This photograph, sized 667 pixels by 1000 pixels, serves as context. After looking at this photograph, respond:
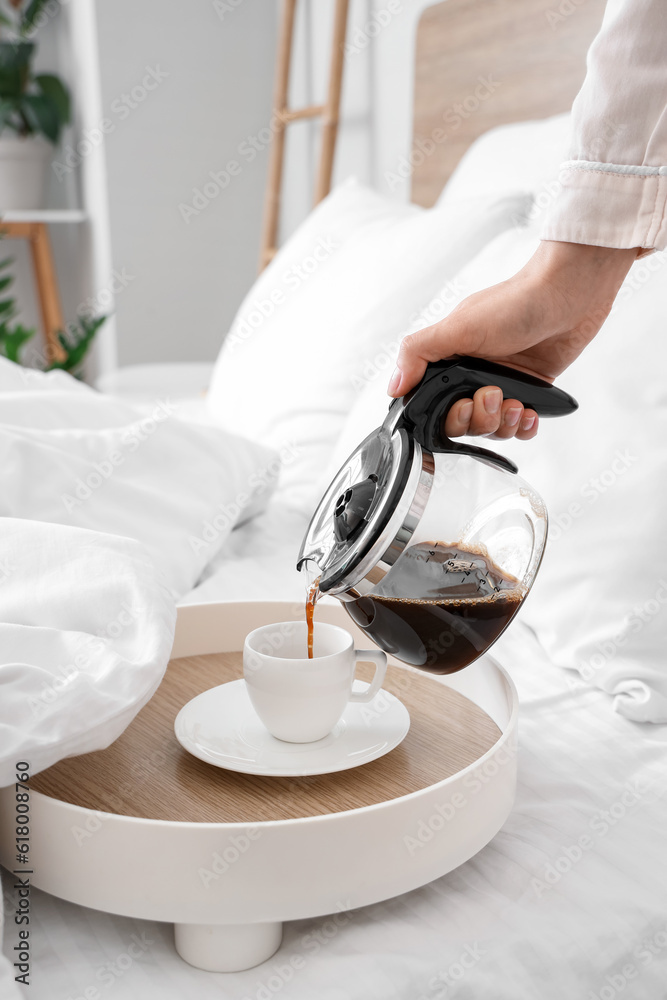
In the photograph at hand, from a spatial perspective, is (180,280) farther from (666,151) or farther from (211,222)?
(666,151)

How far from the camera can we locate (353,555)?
55cm

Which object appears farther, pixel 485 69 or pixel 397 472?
pixel 485 69

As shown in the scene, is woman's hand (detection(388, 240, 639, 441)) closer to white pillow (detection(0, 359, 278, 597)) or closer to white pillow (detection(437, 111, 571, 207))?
white pillow (detection(0, 359, 278, 597))

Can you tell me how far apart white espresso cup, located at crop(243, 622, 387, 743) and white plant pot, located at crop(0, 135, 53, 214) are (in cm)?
274

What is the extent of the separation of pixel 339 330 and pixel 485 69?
0.81 metres

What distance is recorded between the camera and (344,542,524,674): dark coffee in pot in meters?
0.58

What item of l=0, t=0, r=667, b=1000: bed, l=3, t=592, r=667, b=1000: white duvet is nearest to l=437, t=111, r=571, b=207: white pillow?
l=0, t=0, r=667, b=1000: bed

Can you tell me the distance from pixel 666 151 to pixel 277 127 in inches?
82.7

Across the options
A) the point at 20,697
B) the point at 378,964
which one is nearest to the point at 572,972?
the point at 378,964

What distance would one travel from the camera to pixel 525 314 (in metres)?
0.67

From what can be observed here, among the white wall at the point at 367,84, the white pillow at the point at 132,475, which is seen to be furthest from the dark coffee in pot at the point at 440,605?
the white wall at the point at 367,84

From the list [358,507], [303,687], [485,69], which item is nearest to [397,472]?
[358,507]

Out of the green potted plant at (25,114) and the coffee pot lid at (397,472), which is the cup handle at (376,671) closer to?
the coffee pot lid at (397,472)

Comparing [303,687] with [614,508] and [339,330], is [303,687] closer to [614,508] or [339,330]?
[614,508]
